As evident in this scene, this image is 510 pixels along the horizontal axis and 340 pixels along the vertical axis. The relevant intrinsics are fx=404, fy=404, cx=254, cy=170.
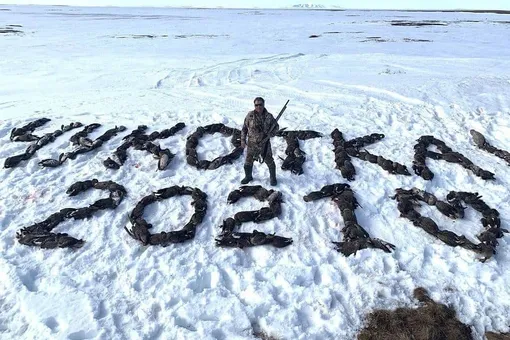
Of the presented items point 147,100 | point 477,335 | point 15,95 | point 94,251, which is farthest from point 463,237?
point 15,95

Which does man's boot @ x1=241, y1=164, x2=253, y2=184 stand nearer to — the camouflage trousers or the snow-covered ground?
the camouflage trousers

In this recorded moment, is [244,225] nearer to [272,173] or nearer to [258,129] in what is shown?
[272,173]

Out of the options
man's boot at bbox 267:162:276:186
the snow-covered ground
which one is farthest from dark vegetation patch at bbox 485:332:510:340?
man's boot at bbox 267:162:276:186

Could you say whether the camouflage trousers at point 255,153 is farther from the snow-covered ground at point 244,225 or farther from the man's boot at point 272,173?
the snow-covered ground at point 244,225

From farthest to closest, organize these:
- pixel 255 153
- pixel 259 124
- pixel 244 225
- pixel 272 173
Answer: pixel 272 173 < pixel 255 153 < pixel 259 124 < pixel 244 225

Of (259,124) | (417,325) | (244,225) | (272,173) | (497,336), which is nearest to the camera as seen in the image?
(497,336)

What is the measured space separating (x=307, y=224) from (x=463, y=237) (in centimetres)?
260

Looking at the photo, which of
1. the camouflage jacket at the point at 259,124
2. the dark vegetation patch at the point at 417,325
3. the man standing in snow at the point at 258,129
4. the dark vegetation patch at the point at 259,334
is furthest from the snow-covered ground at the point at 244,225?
the camouflage jacket at the point at 259,124

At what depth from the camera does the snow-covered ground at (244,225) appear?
5430 millimetres

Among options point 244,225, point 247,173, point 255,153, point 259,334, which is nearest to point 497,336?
point 259,334

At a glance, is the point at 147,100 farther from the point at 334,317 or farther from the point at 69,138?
the point at 334,317

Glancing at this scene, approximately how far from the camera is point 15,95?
49.2 feet

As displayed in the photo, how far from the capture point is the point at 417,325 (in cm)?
517

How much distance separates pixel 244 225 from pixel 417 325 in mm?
3299
